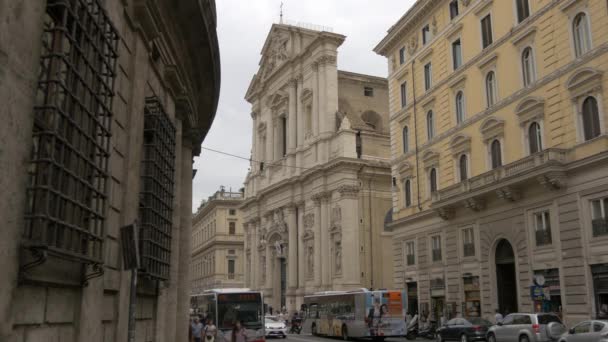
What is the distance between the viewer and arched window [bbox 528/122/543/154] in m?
28.1

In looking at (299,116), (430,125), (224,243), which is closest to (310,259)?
(299,116)

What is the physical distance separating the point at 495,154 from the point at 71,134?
2760cm

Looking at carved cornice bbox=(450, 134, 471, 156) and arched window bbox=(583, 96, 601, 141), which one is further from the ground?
carved cornice bbox=(450, 134, 471, 156)

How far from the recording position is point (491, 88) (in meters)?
31.7

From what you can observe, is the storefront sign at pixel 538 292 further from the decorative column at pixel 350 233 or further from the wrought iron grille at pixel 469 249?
the decorative column at pixel 350 233

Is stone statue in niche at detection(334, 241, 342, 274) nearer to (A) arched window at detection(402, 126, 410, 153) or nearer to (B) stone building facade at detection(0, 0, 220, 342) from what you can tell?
(A) arched window at detection(402, 126, 410, 153)

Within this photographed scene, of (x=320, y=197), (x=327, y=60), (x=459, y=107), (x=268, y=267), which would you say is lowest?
(x=268, y=267)

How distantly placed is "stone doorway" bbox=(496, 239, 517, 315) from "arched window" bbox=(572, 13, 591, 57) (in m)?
9.46

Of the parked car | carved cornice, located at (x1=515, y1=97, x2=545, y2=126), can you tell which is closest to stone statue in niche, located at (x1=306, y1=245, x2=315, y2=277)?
carved cornice, located at (x1=515, y1=97, x2=545, y2=126)

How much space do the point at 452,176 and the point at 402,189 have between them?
20.6 feet

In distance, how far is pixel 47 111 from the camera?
5480 millimetres

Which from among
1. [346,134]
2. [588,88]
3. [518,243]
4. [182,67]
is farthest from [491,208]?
[346,134]

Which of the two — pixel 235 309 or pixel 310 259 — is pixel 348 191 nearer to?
pixel 310 259

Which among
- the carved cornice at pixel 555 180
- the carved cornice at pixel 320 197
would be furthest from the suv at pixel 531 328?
the carved cornice at pixel 320 197
